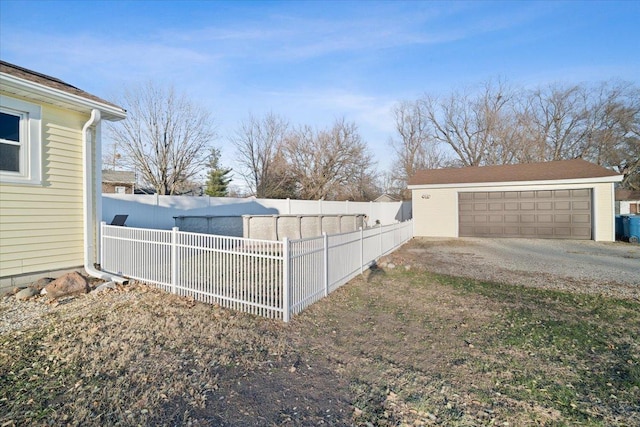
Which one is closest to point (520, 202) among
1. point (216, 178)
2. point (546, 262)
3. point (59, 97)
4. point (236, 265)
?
point (546, 262)

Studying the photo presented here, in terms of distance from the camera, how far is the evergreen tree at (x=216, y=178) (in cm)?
2956

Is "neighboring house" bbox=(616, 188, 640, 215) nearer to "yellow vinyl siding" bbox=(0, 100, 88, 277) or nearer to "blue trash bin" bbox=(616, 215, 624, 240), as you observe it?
"blue trash bin" bbox=(616, 215, 624, 240)

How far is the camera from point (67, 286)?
17.7 feet

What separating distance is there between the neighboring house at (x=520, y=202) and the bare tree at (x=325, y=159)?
1425 centimetres

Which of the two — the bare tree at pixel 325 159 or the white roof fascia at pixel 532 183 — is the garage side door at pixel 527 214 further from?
the bare tree at pixel 325 159

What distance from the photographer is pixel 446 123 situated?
112 ft

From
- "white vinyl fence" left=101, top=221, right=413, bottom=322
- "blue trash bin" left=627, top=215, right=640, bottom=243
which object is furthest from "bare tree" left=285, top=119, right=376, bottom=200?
"white vinyl fence" left=101, top=221, right=413, bottom=322

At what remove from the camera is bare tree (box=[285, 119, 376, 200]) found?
31.0 meters

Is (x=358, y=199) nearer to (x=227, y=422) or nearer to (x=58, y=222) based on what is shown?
(x=58, y=222)

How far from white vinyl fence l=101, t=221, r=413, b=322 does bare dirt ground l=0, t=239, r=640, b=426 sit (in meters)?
0.30

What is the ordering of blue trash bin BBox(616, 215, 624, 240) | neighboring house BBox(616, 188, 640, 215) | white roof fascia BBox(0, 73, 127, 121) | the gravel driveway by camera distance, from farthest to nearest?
neighboring house BBox(616, 188, 640, 215), blue trash bin BBox(616, 215, 624, 240), the gravel driveway, white roof fascia BBox(0, 73, 127, 121)

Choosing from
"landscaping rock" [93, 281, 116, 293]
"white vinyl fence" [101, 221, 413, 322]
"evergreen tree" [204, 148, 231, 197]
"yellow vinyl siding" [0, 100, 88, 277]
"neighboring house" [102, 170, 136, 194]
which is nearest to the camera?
"white vinyl fence" [101, 221, 413, 322]

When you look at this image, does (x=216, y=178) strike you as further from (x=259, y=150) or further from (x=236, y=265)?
(x=236, y=265)

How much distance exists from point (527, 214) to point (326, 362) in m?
15.4
